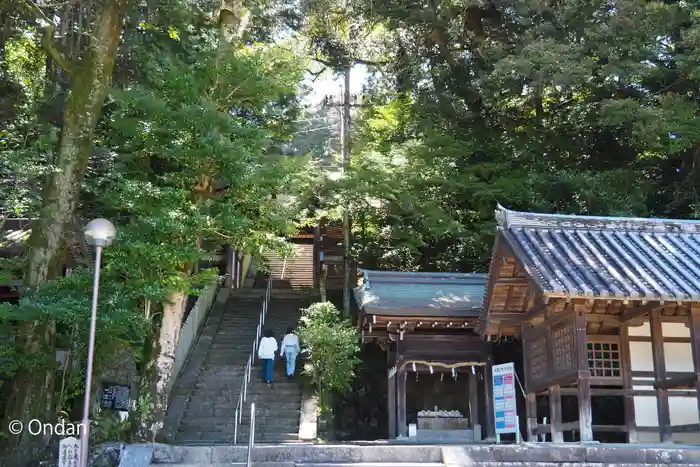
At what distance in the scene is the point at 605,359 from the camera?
12.5 m

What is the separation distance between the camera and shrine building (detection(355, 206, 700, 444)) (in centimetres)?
1032

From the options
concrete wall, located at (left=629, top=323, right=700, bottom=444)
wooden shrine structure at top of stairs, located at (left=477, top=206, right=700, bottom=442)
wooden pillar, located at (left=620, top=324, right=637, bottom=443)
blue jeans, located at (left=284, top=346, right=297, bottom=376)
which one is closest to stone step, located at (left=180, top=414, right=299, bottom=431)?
blue jeans, located at (left=284, top=346, right=297, bottom=376)

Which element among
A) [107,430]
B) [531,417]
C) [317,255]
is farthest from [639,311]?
[317,255]

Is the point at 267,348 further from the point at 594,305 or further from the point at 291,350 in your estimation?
the point at 594,305

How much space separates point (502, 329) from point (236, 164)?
612cm

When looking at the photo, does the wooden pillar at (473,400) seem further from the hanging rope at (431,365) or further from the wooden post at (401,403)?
the wooden post at (401,403)

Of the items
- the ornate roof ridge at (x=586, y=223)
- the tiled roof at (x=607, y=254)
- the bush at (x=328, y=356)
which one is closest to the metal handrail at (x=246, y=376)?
the bush at (x=328, y=356)

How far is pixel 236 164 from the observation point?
1241cm

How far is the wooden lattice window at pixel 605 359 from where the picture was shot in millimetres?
12414

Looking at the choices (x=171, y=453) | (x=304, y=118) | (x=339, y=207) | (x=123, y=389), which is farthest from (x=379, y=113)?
(x=171, y=453)

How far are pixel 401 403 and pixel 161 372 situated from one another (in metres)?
5.86

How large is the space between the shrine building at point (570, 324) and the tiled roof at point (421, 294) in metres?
0.05

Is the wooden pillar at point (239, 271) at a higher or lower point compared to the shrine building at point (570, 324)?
higher

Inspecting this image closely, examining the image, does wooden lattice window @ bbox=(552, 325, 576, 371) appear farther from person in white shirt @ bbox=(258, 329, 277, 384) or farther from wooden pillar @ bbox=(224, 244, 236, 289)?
wooden pillar @ bbox=(224, 244, 236, 289)
